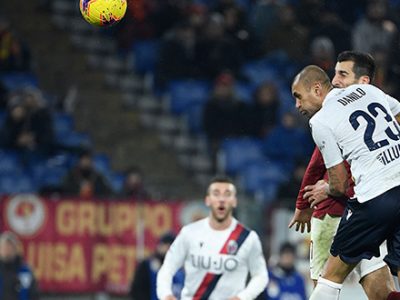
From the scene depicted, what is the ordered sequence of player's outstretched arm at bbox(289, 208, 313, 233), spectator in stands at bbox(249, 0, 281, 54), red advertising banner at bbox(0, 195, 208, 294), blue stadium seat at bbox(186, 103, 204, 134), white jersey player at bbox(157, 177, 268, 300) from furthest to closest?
spectator in stands at bbox(249, 0, 281, 54), blue stadium seat at bbox(186, 103, 204, 134), red advertising banner at bbox(0, 195, 208, 294), white jersey player at bbox(157, 177, 268, 300), player's outstretched arm at bbox(289, 208, 313, 233)

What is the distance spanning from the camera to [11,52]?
17625 mm

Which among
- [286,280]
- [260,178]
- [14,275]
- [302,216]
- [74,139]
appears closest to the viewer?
[302,216]

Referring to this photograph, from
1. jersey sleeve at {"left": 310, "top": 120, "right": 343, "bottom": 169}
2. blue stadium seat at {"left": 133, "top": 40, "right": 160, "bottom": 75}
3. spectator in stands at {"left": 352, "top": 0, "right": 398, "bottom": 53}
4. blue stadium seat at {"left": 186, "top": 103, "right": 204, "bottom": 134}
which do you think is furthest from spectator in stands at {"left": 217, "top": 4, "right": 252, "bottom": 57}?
jersey sleeve at {"left": 310, "top": 120, "right": 343, "bottom": 169}

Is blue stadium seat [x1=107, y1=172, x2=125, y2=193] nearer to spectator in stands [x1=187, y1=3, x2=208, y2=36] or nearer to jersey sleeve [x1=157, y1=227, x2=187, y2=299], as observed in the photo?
spectator in stands [x1=187, y1=3, x2=208, y2=36]

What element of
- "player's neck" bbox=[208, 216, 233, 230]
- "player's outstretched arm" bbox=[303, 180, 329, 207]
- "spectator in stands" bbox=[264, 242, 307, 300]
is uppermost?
"player's outstretched arm" bbox=[303, 180, 329, 207]

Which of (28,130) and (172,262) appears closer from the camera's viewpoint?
(172,262)

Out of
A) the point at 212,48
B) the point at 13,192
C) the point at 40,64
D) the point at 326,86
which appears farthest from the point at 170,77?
the point at 326,86

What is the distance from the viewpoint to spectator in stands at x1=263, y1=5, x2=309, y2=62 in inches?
719

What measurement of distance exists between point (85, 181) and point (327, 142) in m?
7.68

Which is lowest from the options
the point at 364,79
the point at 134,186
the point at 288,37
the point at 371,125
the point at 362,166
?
the point at 362,166

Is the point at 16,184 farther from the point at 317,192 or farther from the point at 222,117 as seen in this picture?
the point at 317,192

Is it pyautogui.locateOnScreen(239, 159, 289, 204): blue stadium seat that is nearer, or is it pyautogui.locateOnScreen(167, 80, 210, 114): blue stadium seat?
pyautogui.locateOnScreen(239, 159, 289, 204): blue stadium seat

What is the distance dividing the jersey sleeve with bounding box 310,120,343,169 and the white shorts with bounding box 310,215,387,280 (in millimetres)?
864

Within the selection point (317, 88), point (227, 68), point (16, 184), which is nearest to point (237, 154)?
point (227, 68)
